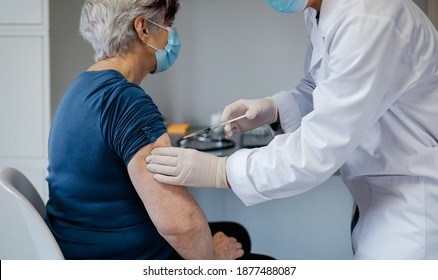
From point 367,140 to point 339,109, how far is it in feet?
0.57

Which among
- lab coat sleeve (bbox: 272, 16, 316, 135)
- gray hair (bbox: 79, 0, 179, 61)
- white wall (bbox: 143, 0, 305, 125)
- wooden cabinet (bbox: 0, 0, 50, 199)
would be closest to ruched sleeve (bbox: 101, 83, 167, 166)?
gray hair (bbox: 79, 0, 179, 61)

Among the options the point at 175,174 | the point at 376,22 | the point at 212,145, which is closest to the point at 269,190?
the point at 175,174

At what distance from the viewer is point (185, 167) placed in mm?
1098

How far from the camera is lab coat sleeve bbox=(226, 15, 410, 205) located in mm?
922

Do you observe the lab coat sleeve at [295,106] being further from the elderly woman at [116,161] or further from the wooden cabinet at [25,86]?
the wooden cabinet at [25,86]

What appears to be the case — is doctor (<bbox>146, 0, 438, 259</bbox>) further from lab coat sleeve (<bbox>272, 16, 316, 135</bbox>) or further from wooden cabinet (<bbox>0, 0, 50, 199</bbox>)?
wooden cabinet (<bbox>0, 0, 50, 199</bbox>)

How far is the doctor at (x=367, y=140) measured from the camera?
94cm

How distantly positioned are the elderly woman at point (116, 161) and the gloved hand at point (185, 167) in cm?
2

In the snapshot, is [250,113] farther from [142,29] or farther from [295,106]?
[142,29]

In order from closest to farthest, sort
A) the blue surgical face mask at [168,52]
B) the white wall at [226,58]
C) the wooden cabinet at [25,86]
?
1. the blue surgical face mask at [168,52]
2. the wooden cabinet at [25,86]
3. the white wall at [226,58]

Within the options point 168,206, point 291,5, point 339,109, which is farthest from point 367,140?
point 168,206

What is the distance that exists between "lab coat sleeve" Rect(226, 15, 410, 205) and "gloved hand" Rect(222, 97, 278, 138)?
35 cm

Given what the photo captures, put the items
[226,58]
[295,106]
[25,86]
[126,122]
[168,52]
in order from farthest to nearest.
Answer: [226,58] < [25,86] < [295,106] < [168,52] < [126,122]

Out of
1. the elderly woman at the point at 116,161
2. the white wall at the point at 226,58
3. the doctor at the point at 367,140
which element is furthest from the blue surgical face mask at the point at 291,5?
the white wall at the point at 226,58
